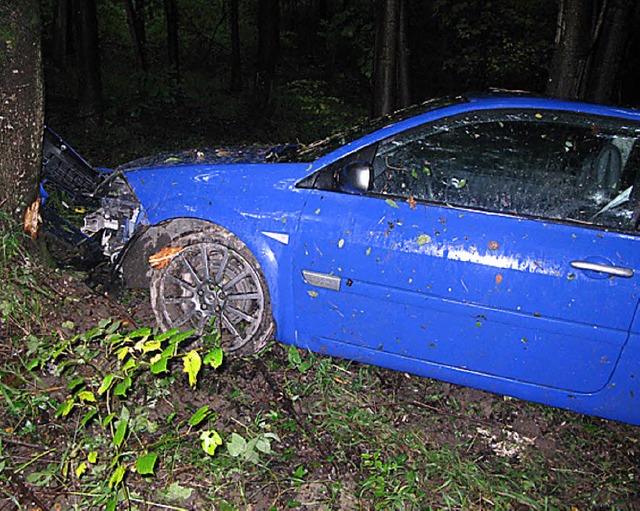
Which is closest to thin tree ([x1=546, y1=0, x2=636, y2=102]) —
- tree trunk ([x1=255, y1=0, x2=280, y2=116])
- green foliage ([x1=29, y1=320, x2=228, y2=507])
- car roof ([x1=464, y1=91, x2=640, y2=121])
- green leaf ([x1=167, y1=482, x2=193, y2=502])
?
car roof ([x1=464, y1=91, x2=640, y2=121])

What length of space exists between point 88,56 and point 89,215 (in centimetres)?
602

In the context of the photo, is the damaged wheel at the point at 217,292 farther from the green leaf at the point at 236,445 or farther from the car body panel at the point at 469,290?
the green leaf at the point at 236,445

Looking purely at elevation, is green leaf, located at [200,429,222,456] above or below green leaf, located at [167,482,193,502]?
above

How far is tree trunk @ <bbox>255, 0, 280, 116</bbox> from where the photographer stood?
10.4m

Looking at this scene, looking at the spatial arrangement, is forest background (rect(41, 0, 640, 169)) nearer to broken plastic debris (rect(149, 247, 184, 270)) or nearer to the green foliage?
broken plastic debris (rect(149, 247, 184, 270))

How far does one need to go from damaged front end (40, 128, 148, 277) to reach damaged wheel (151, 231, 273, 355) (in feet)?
1.26

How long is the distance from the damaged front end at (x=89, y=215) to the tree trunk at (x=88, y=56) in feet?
16.3

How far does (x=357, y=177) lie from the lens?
2855 mm

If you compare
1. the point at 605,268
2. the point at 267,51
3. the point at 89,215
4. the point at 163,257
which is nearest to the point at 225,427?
the point at 163,257

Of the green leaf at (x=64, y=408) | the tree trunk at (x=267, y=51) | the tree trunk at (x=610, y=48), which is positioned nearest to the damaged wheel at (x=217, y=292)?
the green leaf at (x=64, y=408)

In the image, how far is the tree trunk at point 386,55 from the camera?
7547 mm

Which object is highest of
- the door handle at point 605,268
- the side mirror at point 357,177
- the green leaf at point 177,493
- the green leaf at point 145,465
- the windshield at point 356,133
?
the windshield at point 356,133

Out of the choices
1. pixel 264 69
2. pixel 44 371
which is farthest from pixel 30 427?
pixel 264 69

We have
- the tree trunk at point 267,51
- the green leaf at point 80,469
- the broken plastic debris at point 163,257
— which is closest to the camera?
the green leaf at point 80,469
